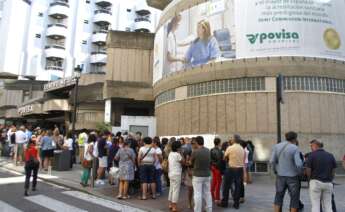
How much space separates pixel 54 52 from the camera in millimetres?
53406

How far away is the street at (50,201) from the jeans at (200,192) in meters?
1.64

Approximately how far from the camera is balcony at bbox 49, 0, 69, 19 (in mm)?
53906

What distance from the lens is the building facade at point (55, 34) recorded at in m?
52.8

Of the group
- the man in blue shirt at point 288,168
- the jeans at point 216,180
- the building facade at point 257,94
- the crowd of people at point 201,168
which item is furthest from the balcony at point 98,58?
the man in blue shirt at point 288,168

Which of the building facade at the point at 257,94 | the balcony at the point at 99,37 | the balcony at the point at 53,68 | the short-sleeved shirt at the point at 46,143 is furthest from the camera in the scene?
the balcony at the point at 99,37

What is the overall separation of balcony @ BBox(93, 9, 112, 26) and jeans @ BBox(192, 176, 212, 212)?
172ft

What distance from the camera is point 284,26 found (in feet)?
63.1

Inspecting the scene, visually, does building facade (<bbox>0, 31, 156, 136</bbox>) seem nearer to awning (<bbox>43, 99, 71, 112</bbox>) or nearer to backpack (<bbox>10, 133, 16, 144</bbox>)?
awning (<bbox>43, 99, 71, 112</bbox>)

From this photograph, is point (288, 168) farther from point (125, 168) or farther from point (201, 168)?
point (125, 168)

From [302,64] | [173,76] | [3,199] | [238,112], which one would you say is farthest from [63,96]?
[3,199]

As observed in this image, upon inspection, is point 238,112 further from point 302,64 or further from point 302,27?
point 302,27

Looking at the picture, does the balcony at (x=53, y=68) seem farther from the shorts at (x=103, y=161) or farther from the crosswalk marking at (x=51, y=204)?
the crosswalk marking at (x=51, y=204)

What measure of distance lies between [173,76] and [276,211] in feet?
55.2

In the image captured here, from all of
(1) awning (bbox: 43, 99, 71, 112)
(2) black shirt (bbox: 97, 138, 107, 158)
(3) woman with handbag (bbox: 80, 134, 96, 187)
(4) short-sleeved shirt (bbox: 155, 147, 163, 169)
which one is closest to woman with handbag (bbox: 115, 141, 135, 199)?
(4) short-sleeved shirt (bbox: 155, 147, 163, 169)
